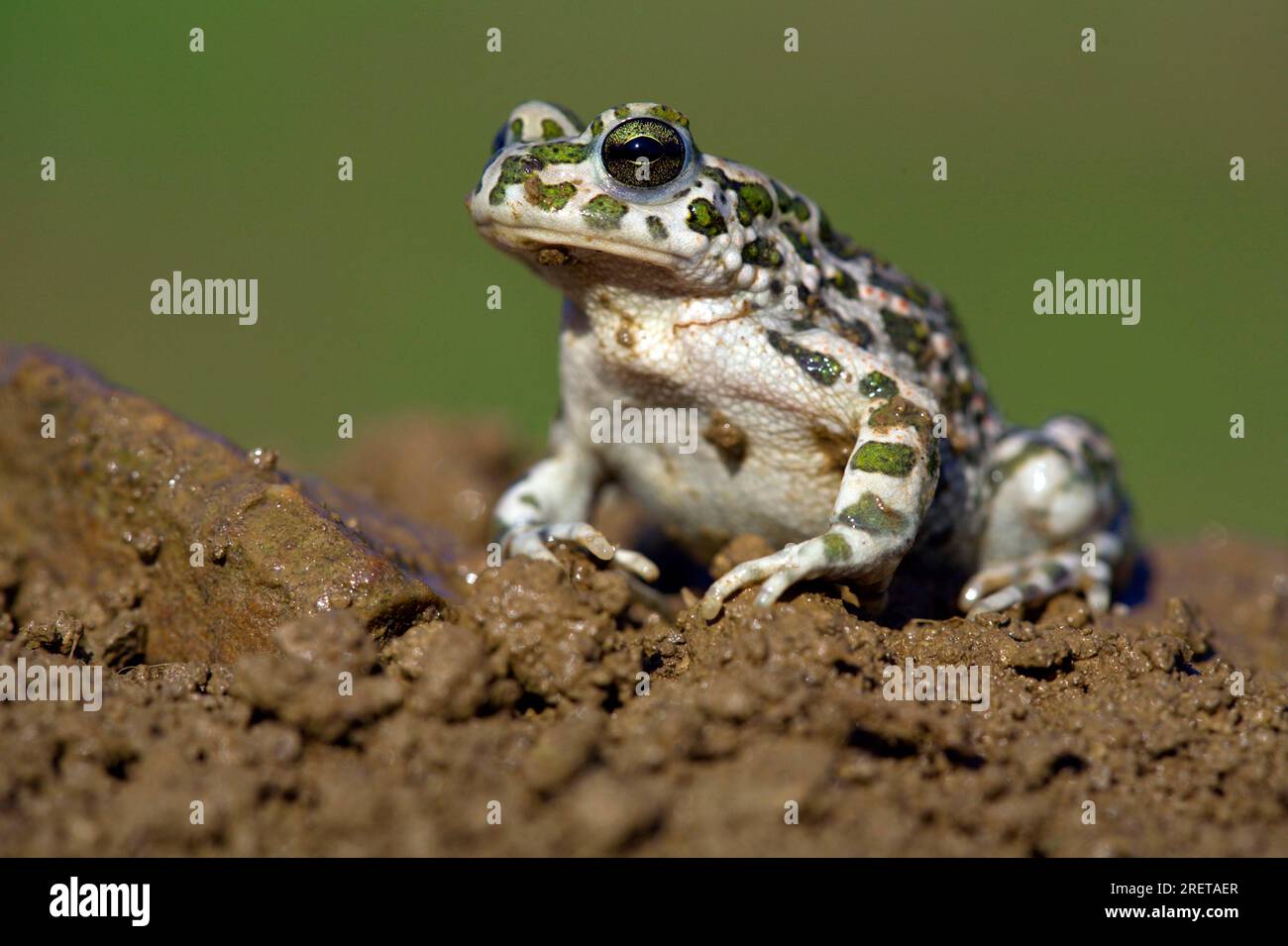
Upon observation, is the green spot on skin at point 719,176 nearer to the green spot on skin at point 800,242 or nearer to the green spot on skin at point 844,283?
the green spot on skin at point 800,242

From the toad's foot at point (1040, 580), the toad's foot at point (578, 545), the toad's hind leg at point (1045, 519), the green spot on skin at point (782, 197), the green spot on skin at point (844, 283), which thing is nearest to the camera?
the toad's foot at point (578, 545)

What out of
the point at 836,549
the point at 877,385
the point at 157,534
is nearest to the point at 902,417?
the point at 877,385
